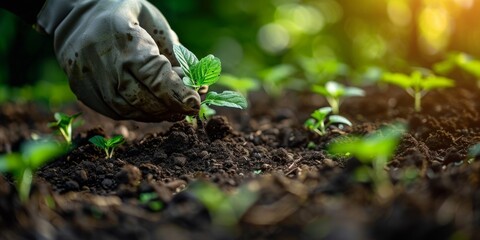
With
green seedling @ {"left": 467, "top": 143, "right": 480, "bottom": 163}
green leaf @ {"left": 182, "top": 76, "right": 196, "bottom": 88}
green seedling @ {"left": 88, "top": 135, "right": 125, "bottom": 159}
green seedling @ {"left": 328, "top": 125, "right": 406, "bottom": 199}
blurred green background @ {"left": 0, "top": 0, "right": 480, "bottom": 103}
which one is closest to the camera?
green seedling @ {"left": 328, "top": 125, "right": 406, "bottom": 199}

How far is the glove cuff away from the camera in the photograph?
2.24 m

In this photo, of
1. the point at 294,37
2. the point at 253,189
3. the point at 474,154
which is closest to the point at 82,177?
the point at 253,189

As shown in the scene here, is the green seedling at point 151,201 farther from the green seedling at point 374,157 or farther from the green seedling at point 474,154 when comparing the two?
the green seedling at point 474,154

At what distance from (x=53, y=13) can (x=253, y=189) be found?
1.34m

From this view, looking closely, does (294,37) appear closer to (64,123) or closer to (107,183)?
(64,123)

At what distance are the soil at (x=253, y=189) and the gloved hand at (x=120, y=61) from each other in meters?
0.17

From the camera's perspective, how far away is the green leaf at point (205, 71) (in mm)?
1938

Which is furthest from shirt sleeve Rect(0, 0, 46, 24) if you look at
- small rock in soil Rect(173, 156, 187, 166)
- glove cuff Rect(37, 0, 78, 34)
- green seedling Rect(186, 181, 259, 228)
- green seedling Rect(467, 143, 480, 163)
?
green seedling Rect(467, 143, 480, 163)

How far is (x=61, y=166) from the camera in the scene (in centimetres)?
215

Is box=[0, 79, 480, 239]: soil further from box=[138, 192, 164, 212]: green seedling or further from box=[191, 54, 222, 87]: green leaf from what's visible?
box=[191, 54, 222, 87]: green leaf

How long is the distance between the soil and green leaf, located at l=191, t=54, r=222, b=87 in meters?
0.24

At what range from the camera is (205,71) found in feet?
6.41

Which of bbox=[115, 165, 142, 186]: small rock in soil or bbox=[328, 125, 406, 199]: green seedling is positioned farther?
bbox=[115, 165, 142, 186]: small rock in soil

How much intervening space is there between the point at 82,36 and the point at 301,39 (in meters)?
5.56
